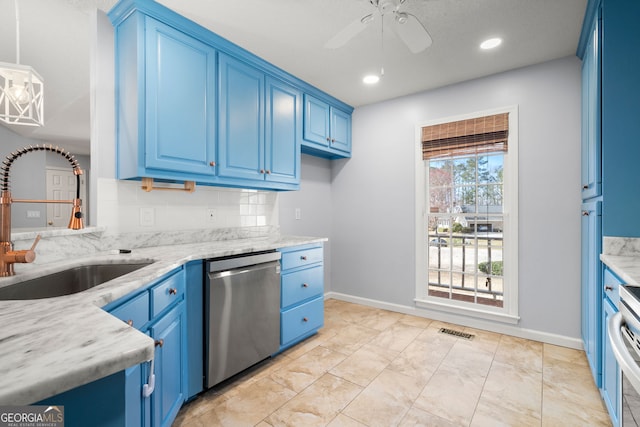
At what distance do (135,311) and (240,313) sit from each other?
894 mm

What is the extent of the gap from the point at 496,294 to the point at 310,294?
1.88 m

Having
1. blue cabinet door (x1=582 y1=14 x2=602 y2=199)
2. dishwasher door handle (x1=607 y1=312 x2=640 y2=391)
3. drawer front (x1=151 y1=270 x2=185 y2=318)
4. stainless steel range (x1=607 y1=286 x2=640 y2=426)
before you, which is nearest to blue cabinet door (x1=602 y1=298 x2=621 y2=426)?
stainless steel range (x1=607 y1=286 x2=640 y2=426)

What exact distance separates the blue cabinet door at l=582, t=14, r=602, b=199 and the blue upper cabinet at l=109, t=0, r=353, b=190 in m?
2.23

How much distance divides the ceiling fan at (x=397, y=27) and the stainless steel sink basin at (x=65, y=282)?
65.0 inches

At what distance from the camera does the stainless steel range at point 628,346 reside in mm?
983

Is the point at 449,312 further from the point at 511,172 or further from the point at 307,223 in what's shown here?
the point at 307,223

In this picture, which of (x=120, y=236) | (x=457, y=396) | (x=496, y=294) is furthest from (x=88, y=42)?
(x=496, y=294)

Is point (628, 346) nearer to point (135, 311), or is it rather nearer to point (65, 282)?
point (135, 311)

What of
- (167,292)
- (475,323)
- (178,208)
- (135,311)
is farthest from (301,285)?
(475,323)

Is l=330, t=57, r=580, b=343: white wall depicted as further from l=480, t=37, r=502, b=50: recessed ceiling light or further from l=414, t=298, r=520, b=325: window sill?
l=480, t=37, r=502, b=50: recessed ceiling light

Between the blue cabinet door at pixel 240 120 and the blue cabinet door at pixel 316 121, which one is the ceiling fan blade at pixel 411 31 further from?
the blue cabinet door at pixel 316 121

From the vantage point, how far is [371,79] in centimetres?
303

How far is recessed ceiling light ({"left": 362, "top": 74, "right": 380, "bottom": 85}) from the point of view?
297 centimetres

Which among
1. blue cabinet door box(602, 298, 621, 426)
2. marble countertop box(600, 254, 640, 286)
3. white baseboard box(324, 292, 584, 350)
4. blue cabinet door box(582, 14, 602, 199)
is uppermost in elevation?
blue cabinet door box(582, 14, 602, 199)
